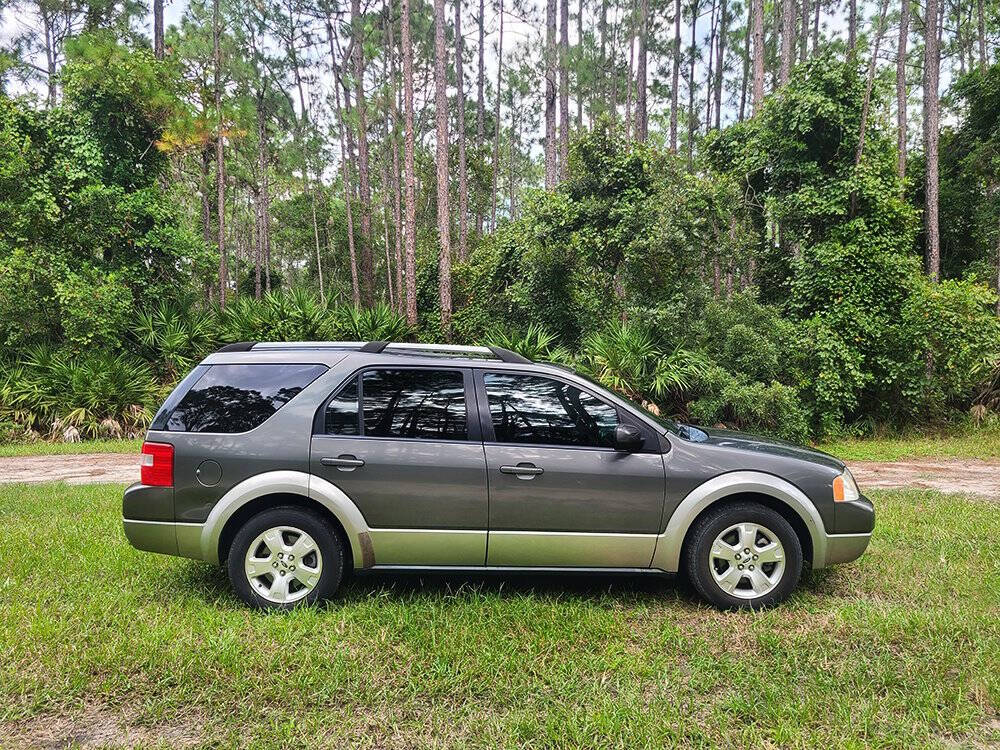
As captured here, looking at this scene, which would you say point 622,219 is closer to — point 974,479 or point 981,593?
point 974,479

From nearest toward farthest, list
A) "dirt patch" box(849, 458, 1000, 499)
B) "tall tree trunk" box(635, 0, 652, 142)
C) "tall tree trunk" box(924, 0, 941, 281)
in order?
"dirt patch" box(849, 458, 1000, 499) < "tall tree trunk" box(924, 0, 941, 281) < "tall tree trunk" box(635, 0, 652, 142)

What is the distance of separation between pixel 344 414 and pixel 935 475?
825cm

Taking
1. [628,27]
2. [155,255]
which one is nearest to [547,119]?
[628,27]

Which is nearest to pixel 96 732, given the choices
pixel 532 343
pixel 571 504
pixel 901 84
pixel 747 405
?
pixel 571 504

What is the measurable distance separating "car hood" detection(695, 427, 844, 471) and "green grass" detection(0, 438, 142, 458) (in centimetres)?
1006

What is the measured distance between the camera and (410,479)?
372cm

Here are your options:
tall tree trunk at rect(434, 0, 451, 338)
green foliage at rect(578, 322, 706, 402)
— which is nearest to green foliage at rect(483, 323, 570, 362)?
green foliage at rect(578, 322, 706, 402)

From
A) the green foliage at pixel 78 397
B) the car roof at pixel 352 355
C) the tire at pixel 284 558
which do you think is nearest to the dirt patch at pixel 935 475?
the car roof at pixel 352 355

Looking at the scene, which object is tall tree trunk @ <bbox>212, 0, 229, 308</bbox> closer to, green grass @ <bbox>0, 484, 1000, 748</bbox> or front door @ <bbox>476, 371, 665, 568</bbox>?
green grass @ <bbox>0, 484, 1000, 748</bbox>

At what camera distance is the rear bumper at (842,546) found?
152 inches

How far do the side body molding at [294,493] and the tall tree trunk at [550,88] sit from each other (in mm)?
21946

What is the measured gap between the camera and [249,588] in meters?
Result: 3.71

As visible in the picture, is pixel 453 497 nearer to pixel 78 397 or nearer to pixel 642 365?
pixel 642 365

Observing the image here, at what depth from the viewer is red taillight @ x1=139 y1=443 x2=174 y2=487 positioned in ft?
12.3
